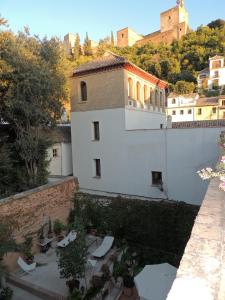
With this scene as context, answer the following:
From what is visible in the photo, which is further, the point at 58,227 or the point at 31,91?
the point at 31,91

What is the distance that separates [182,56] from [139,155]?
5004cm

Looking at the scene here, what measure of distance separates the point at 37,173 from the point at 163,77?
4638cm

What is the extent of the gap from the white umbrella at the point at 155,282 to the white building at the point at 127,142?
304 inches

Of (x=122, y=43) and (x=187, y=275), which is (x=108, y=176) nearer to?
(x=187, y=275)

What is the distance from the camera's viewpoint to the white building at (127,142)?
1383 cm

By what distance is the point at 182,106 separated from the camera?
1495 inches

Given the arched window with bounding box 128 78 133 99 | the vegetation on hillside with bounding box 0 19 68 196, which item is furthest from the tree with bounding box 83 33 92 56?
the vegetation on hillside with bounding box 0 19 68 196

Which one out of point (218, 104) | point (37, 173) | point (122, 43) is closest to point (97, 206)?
point (37, 173)

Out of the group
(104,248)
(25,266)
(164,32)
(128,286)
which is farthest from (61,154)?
(164,32)

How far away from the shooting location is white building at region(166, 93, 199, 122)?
1470 inches

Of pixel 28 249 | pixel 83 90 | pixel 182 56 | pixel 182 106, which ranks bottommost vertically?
pixel 28 249

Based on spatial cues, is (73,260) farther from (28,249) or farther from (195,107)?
(195,107)

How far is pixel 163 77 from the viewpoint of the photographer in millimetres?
53562

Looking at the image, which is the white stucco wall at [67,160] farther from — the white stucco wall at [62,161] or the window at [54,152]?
the window at [54,152]
